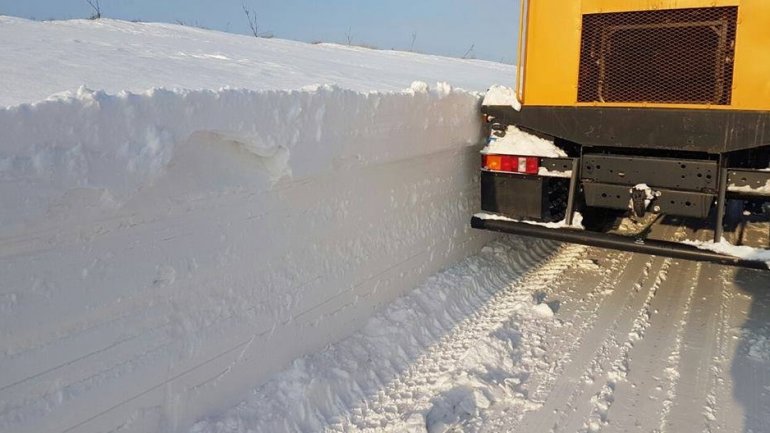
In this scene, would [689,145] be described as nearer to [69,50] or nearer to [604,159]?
[604,159]

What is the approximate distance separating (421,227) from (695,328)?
7.18ft

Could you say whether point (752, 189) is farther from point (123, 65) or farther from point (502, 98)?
point (123, 65)

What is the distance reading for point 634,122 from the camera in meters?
4.93

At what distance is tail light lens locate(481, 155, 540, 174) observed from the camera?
536 cm

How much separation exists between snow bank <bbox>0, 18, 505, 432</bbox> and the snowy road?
9.5 inches

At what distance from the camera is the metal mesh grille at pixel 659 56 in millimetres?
4688

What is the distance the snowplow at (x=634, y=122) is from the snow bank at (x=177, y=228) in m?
1.09

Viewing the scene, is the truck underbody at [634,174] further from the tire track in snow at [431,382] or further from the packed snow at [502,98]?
the tire track in snow at [431,382]

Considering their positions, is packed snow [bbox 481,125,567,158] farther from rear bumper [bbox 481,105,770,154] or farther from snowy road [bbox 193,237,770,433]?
snowy road [bbox 193,237,770,433]

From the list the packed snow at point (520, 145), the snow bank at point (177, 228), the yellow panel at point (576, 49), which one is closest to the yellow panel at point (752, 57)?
the yellow panel at point (576, 49)

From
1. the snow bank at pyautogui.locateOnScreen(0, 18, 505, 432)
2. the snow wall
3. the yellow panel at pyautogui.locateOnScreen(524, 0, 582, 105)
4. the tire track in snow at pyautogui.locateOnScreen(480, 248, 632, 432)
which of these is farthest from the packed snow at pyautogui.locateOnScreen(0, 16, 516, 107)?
the tire track in snow at pyautogui.locateOnScreen(480, 248, 632, 432)

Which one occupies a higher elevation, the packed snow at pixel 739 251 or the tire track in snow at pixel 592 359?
the packed snow at pixel 739 251

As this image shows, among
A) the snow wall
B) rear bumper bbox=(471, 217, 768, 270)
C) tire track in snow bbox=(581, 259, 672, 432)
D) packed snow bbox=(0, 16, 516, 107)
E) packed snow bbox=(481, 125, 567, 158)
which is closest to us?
the snow wall

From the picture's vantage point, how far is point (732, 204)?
6973mm
